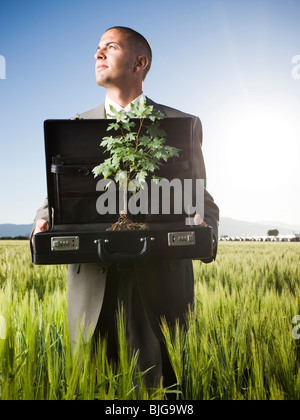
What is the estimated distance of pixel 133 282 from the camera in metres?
1.69

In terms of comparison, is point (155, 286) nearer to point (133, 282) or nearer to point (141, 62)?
point (133, 282)

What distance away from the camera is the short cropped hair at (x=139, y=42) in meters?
1.71

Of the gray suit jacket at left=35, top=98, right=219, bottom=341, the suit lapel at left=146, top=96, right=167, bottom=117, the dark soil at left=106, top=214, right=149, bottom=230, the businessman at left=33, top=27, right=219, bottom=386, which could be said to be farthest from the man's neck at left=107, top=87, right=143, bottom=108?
the dark soil at left=106, top=214, right=149, bottom=230

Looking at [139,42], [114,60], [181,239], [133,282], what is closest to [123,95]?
[114,60]

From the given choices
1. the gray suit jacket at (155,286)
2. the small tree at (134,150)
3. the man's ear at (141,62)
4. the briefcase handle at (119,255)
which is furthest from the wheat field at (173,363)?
the man's ear at (141,62)

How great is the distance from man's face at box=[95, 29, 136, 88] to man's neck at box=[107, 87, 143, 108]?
38 mm

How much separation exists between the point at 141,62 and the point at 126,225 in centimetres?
73

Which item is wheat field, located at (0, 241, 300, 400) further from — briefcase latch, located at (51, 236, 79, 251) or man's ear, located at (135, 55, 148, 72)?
man's ear, located at (135, 55, 148, 72)

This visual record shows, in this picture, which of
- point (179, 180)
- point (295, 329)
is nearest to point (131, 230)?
point (179, 180)

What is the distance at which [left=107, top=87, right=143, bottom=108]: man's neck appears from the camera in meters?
1.70

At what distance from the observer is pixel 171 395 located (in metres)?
1.69

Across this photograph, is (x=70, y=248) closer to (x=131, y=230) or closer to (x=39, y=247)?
(x=39, y=247)

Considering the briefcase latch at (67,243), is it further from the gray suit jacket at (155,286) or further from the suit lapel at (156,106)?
the suit lapel at (156,106)

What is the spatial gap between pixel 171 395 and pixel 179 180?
2.92ft
